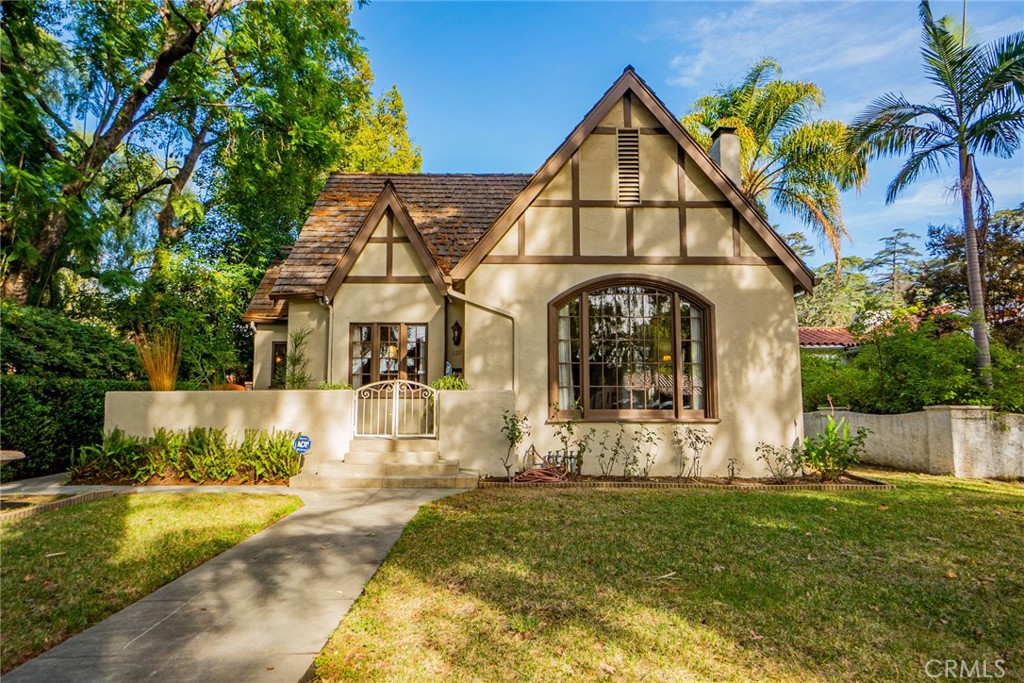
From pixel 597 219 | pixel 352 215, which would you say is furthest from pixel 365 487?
pixel 352 215

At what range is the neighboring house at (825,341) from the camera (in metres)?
21.7

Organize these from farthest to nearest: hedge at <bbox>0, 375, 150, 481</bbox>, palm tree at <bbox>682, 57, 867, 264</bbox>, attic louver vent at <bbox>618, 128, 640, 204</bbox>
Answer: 1. palm tree at <bbox>682, 57, 867, 264</bbox>
2. attic louver vent at <bbox>618, 128, 640, 204</bbox>
3. hedge at <bbox>0, 375, 150, 481</bbox>

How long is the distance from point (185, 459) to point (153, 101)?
49.0 ft

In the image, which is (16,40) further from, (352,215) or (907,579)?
(907,579)

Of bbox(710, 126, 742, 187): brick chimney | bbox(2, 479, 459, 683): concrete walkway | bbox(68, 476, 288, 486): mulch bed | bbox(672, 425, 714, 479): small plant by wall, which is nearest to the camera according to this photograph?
bbox(2, 479, 459, 683): concrete walkway

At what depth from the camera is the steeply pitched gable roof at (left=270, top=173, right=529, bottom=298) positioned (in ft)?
38.3

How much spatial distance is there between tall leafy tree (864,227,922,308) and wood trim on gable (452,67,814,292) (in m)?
45.6

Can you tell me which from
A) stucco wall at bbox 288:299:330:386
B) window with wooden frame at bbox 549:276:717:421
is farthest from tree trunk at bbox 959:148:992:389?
stucco wall at bbox 288:299:330:386

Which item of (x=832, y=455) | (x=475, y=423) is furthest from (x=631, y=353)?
(x=832, y=455)

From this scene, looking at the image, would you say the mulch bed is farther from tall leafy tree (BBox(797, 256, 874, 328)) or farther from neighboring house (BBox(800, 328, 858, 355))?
tall leafy tree (BBox(797, 256, 874, 328))

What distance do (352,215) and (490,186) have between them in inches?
153

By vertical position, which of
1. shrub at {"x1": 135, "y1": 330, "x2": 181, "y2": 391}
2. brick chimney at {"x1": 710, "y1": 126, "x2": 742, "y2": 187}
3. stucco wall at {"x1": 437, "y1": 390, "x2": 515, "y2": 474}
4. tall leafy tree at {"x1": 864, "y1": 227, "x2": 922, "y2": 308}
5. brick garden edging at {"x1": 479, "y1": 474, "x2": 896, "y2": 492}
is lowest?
brick garden edging at {"x1": 479, "y1": 474, "x2": 896, "y2": 492}

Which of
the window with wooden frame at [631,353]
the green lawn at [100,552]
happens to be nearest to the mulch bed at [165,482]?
the green lawn at [100,552]

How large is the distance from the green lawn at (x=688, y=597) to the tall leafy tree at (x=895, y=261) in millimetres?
50317
